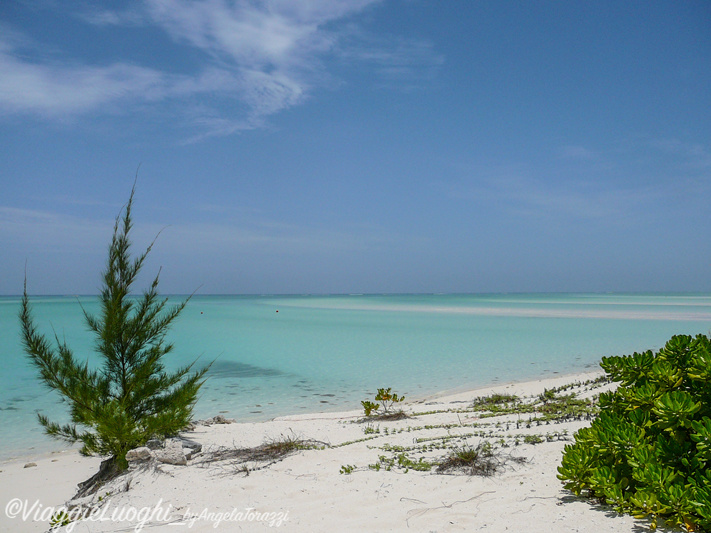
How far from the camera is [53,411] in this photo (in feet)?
41.7

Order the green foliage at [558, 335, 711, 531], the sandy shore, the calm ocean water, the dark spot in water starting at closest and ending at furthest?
the green foliage at [558, 335, 711, 531]
the sandy shore
the calm ocean water
the dark spot in water

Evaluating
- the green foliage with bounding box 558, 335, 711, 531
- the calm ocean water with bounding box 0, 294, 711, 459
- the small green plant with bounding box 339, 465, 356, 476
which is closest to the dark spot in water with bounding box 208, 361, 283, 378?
the calm ocean water with bounding box 0, 294, 711, 459

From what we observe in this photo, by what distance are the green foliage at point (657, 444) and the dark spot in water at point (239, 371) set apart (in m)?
15.3

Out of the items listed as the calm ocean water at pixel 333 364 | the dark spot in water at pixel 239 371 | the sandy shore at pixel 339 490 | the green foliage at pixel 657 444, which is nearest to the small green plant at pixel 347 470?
the sandy shore at pixel 339 490

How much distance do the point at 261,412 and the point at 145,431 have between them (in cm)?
573

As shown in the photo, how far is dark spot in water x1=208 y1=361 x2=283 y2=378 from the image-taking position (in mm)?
18109

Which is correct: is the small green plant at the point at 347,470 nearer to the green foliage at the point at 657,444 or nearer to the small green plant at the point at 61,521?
the green foliage at the point at 657,444

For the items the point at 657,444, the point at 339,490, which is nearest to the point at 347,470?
the point at 339,490

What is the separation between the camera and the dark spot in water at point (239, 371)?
1811cm

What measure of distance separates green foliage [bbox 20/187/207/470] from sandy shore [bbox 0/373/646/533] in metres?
0.72

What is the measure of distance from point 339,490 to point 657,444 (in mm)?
3216

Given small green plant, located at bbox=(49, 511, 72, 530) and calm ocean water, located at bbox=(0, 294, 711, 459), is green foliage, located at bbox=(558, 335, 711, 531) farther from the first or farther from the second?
calm ocean water, located at bbox=(0, 294, 711, 459)

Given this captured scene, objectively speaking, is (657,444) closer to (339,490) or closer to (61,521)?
(339,490)

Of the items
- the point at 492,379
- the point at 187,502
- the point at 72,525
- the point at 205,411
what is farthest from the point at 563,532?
the point at 492,379
